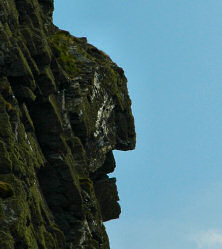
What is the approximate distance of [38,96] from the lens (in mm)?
52469

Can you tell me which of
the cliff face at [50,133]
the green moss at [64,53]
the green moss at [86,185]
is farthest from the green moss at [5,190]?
the green moss at [64,53]

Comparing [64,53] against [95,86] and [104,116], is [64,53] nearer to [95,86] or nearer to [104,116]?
[95,86]

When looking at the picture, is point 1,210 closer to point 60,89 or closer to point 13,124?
point 13,124

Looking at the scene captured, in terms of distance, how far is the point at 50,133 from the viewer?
53.0 metres

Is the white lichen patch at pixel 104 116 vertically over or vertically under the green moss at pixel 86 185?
over

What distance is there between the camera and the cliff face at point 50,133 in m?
41.0

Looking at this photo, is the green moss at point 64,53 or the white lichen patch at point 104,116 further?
the white lichen patch at point 104,116

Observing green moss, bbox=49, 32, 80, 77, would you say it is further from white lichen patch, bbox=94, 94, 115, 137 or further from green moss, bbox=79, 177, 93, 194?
green moss, bbox=79, 177, 93, 194

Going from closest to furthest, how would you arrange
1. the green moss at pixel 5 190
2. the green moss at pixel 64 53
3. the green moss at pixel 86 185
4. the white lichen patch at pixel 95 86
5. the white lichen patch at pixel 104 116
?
1. the green moss at pixel 5 190
2. the green moss at pixel 86 185
3. the green moss at pixel 64 53
4. the white lichen patch at pixel 95 86
5. the white lichen patch at pixel 104 116

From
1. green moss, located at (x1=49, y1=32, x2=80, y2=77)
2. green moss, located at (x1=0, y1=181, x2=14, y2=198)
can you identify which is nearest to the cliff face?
green moss, located at (x1=0, y1=181, x2=14, y2=198)

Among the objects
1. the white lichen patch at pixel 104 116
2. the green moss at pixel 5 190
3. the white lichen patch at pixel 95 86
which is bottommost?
the green moss at pixel 5 190

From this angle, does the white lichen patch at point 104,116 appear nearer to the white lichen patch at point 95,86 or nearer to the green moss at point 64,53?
the white lichen patch at point 95,86

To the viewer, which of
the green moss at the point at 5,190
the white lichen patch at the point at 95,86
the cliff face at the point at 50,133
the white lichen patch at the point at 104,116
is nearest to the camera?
the green moss at the point at 5,190

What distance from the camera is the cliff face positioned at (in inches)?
1613
